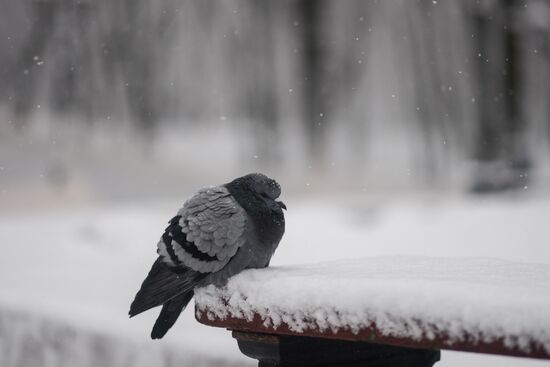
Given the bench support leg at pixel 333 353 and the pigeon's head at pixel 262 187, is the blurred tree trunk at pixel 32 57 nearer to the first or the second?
the pigeon's head at pixel 262 187

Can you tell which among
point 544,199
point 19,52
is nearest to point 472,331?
point 19,52

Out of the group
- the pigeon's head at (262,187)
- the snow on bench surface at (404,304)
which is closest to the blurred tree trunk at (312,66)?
the pigeon's head at (262,187)

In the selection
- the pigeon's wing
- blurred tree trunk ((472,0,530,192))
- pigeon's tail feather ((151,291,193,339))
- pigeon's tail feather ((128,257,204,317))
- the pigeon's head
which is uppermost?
blurred tree trunk ((472,0,530,192))

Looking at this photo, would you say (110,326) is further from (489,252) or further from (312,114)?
(489,252)

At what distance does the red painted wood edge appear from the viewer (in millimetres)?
1319

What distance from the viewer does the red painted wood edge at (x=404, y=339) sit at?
51.9 inches

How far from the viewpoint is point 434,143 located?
5.56 metres

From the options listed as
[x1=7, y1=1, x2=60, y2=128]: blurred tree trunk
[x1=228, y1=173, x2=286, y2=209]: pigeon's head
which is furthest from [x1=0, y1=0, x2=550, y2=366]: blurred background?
[x1=228, y1=173, x2=286, y2=209]: pigeon's head

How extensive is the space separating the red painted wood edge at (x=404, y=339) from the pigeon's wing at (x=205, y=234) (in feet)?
0.70

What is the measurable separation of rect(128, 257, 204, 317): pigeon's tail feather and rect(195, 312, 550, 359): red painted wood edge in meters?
0.17

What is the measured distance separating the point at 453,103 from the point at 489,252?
51.2 inches

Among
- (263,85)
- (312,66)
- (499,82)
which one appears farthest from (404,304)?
(499,82)

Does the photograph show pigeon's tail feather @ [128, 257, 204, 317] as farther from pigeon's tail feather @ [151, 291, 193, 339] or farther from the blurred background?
the blurred background

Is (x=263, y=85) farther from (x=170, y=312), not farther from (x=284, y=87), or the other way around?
(x=170, y=312)
